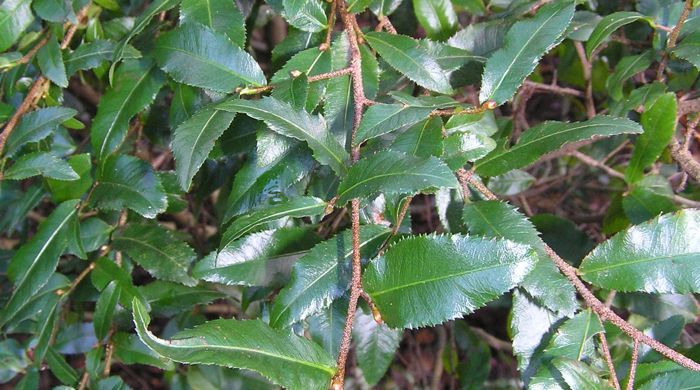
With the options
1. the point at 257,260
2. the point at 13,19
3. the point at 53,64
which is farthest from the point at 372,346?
the point at 13,19

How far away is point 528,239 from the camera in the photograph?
0.73 meters

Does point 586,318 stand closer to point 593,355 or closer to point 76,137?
point 593,355

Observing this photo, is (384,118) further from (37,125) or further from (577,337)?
(37,125)

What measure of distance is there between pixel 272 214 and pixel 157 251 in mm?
328

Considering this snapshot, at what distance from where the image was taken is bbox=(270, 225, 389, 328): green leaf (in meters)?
0.70

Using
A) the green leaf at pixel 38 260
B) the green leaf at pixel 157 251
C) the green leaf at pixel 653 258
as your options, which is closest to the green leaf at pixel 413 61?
the green leaf at pixel 653 258

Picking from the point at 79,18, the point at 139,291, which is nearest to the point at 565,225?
the point at 139,291

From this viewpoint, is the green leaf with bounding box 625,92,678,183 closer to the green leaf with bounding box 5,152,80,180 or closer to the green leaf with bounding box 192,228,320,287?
the green leaf with bounding box 192,228,320,287

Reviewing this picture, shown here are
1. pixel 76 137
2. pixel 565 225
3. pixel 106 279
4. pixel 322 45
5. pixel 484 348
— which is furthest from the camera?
pixel 76 137

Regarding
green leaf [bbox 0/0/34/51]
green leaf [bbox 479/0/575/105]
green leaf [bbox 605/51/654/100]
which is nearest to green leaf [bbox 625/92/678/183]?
green leaf [bbox 605/51/654/100]

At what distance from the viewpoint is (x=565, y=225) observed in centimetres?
105

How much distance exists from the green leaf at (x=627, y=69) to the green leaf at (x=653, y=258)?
31cm

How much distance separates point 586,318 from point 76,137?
1.60 meters

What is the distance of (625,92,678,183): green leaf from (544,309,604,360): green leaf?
349 mm
